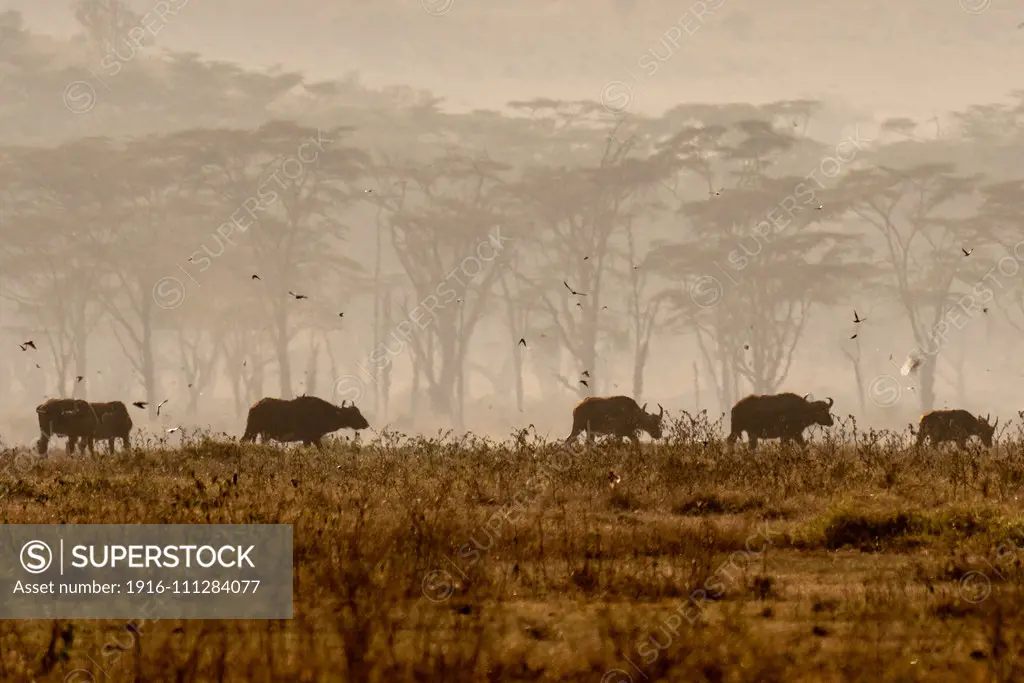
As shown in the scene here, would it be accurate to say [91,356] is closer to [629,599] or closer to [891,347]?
[891,347]

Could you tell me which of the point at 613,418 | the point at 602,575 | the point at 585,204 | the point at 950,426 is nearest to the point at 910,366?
the point at 950,426

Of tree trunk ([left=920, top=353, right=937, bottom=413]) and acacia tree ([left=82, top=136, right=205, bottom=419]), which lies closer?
tree trunk ([left=920, top=353, right=937, bottom=413])

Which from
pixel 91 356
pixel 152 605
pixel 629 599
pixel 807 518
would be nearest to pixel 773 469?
pixel 807 518

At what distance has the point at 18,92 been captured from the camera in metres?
66.2

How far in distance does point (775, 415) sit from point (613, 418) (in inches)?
144

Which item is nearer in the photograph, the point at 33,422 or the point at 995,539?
the point at 995,539

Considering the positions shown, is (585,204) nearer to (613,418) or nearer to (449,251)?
(449,251)

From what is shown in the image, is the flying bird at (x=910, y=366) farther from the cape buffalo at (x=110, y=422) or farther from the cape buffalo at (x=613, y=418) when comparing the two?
the cape buffalo at (x=110, y=422)

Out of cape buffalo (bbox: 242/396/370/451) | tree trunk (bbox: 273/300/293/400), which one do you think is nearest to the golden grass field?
cape buffalo (bbox: 242/396/370/451)

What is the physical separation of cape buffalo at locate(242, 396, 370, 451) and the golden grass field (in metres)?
11.7

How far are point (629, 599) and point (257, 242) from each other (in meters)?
46.1

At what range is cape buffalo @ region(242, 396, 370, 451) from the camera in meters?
27.8

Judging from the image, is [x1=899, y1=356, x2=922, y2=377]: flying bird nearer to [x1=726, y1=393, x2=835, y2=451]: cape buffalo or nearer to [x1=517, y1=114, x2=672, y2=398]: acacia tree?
[x1=726, y1=393, x2=835, y2=451]: cape buffalo

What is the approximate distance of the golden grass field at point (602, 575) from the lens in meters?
6.38
